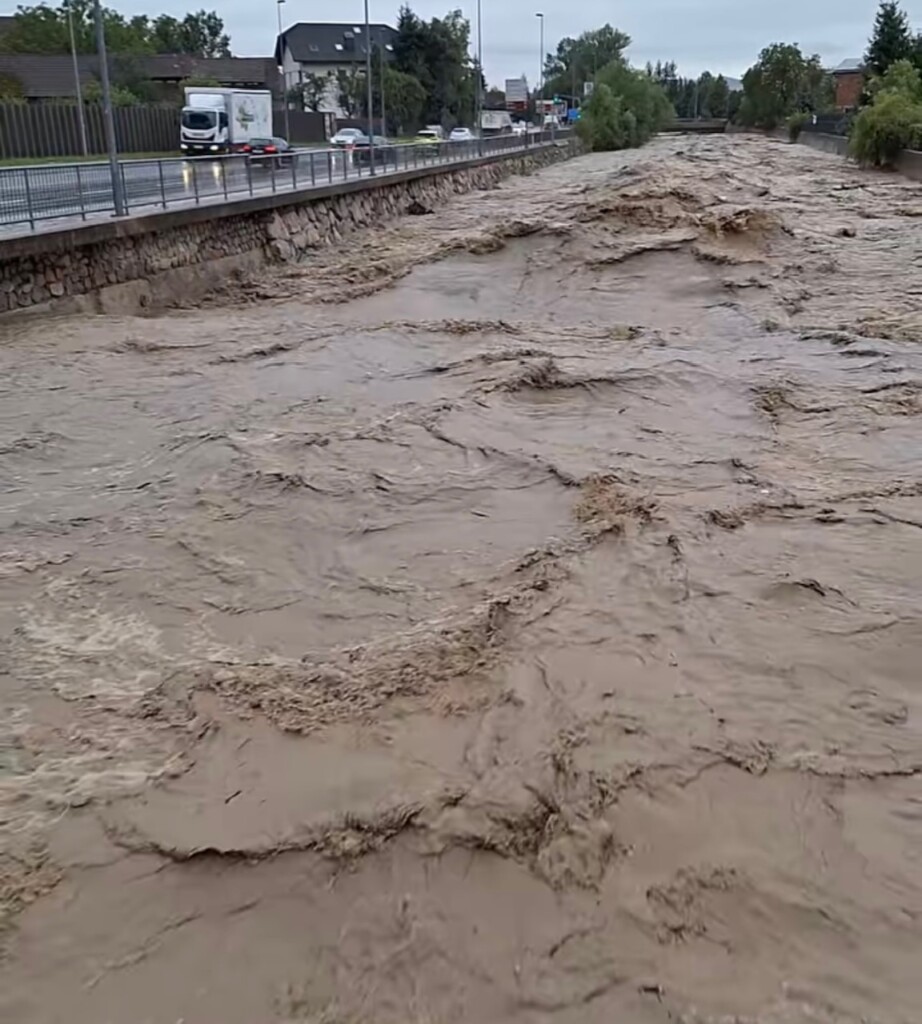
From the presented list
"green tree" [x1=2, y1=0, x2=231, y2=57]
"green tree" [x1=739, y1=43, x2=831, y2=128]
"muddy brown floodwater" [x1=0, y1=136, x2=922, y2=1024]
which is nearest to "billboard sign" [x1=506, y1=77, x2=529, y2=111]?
"green tree" [x1=739, y1=43, x2=831, y2=128]

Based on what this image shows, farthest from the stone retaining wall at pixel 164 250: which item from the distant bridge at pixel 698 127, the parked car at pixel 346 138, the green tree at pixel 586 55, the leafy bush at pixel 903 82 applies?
the green tree at pixel 586 55

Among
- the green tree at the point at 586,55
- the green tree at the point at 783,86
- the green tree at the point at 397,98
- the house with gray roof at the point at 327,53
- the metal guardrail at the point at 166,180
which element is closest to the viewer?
the metal guardrail at the point at 166,180

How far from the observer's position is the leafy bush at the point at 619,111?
64.3 m

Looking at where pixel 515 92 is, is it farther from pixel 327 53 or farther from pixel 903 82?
pixel 903 82

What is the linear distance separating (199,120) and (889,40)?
45.4 m

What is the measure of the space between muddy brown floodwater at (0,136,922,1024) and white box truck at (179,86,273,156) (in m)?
30.5

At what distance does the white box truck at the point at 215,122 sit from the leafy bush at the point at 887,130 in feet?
80.8

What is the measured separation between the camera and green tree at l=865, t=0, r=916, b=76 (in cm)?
6162

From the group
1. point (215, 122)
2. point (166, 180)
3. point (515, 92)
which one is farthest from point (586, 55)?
point (166, 180)

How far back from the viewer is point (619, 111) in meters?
→ 65.4

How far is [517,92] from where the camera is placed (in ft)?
296

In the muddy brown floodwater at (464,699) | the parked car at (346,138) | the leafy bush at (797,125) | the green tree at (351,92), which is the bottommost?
the muddy brown floodwater at (464,699)

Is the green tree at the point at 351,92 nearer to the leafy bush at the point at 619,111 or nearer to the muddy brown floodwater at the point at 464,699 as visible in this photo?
the leafy bush at the point at 619,111

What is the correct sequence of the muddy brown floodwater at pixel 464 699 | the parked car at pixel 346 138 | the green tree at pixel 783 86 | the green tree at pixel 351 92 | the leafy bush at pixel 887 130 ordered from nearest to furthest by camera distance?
1. the muddy brown floodwater at pixel 464 699
2. the leafy bush at pixel 887 130
3. the parked car at pixel 346 138
4. the green tree at pixel 351 92
5. the green tree at pixel 783 86
